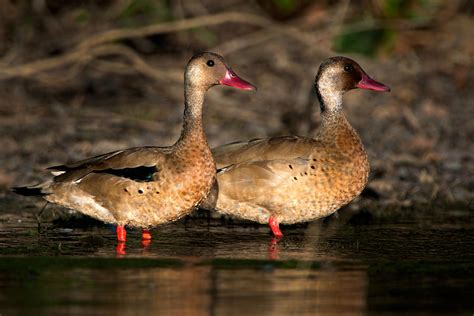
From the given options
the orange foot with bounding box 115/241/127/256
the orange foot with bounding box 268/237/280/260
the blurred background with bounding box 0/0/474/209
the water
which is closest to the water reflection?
the water

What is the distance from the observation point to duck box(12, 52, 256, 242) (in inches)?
331

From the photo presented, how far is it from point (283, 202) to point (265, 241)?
40 centimetres

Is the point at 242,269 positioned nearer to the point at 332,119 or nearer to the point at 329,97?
the point at 332,119

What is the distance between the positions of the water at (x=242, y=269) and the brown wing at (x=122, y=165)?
1.57ft

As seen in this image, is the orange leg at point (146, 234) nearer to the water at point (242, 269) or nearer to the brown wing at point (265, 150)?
the water at point (242, 269)

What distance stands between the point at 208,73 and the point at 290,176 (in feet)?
3.43

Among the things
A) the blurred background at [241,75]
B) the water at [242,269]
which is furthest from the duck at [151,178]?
the blurred background at [241,75]

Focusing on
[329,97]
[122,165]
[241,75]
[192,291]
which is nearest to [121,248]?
[122,165]

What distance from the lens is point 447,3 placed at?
17.0m

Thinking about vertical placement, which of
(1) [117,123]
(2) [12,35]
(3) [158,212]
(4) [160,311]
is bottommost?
(4) [160,311]

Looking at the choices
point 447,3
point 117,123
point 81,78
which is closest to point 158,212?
point 117,123

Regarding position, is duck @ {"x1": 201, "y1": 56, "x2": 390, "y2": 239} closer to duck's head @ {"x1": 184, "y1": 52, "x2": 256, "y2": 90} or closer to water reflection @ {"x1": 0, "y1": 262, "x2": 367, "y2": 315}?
duck's head @ {"x1": 184, "y1": 52, "x2": 256, "y2": 90}

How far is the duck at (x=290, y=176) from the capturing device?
29.5 feet

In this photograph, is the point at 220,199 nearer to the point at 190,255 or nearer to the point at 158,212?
the point at 158,212
